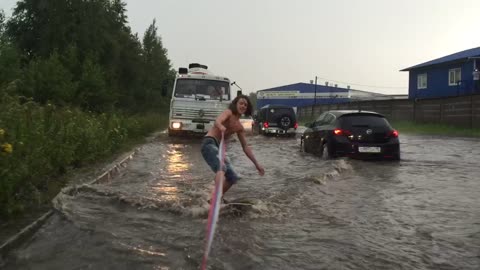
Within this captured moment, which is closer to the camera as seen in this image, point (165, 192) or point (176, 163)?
point (165, 192)

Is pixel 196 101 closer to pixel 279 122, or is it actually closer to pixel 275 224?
pixel 279 122

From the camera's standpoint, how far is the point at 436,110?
3156 cm

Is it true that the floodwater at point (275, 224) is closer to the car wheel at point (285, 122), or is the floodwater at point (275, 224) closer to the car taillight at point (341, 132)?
the car taillight at point (341, 132)

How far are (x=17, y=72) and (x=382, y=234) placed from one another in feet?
57.3

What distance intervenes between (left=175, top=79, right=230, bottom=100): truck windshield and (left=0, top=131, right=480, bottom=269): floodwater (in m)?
9.38

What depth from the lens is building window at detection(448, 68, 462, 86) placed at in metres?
38.0

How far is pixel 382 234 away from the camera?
20.0 ft

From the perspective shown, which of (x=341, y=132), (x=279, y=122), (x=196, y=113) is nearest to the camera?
(x=341, y=132)

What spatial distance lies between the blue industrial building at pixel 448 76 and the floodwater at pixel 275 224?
27.2 meters

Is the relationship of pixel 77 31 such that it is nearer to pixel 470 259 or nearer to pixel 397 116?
pixel 397 116

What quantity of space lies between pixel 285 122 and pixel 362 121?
14.3 m

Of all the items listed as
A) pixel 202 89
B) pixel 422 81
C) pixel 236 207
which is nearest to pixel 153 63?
pixel 422 81

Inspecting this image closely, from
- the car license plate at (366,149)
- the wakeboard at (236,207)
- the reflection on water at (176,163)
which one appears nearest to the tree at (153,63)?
the reflection on water at (176,163)

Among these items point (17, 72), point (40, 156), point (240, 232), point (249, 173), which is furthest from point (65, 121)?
point (17, 72)
